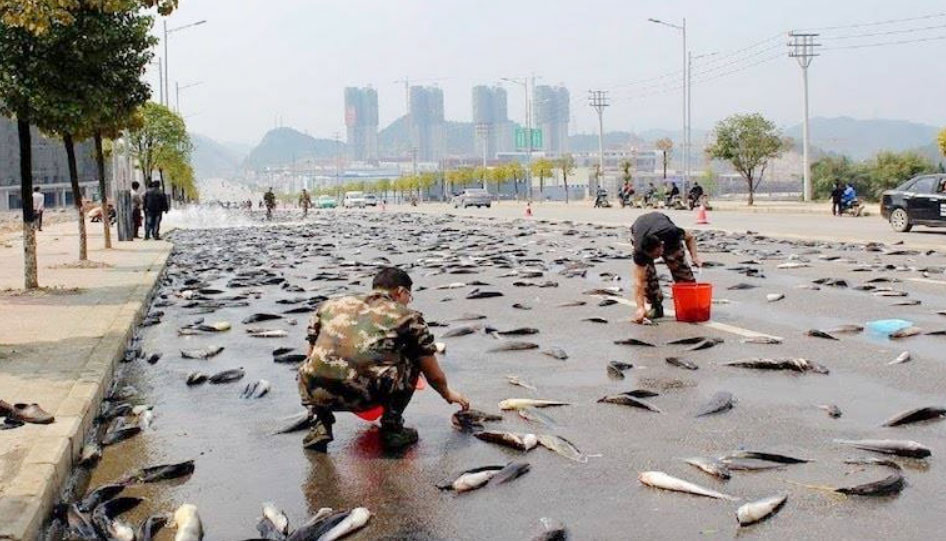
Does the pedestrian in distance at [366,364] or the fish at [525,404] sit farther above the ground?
the pedestrian in distance at [366,364]

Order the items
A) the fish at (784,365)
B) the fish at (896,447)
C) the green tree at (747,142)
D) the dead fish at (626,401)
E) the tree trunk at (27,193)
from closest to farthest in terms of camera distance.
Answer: the fish at (896,447) → the dead fish at (626,401) → the fish at (784,365) → the tree trunk at (27,193) → the green tree at (747,142)

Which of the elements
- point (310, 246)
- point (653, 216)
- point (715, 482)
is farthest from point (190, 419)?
point (310, 246)

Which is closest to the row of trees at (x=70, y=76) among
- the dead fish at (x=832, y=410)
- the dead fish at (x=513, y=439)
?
the dead fish at (x=513, y=439)

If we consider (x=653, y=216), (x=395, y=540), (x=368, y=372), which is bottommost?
(x=395, y=540)

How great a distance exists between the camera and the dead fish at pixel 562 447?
6.46 meters

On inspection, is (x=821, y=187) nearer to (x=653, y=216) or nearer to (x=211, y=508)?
(x=653, y=216)

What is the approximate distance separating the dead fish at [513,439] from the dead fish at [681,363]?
9.05 feet

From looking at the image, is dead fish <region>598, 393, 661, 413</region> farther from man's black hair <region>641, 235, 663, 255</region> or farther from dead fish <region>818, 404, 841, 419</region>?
man's black hair <region>641, 235, 663, 255</region>

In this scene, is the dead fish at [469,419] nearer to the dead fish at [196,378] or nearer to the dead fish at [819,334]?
the dead fish at [196,378]

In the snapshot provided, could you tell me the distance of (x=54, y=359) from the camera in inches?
388

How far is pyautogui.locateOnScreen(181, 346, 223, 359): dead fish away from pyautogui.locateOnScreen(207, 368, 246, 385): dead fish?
126 cm

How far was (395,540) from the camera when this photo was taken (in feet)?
16.8

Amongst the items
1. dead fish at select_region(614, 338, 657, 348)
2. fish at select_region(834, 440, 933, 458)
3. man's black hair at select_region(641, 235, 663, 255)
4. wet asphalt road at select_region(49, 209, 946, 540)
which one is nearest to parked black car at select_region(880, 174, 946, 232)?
wet asphalt road at select_region(49, 209, 946, 540)

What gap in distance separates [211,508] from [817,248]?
20177 mm
